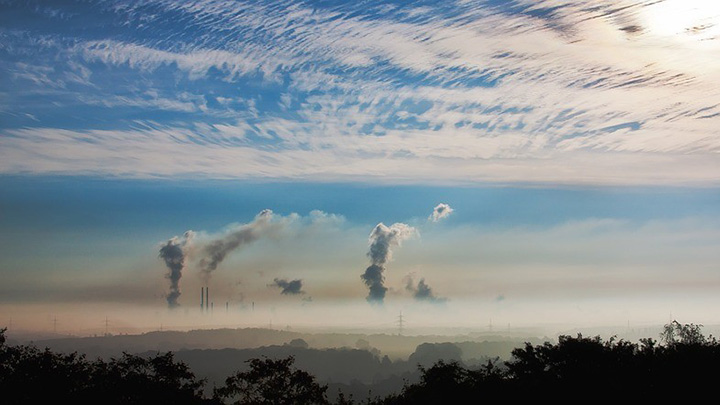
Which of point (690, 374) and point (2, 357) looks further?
point (2, 357)

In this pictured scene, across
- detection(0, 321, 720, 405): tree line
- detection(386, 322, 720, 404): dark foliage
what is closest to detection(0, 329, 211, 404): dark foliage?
detection(0, 321, 720, 405): tree line

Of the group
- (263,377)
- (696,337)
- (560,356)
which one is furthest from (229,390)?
(696,337)

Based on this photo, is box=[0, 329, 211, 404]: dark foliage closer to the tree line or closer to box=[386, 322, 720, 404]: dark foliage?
the tree line

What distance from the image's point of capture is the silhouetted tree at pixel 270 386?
76250mm

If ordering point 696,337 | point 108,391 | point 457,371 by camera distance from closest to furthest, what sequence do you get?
point 108,391
point 457,371
point 696,337

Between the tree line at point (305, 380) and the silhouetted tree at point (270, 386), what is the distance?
0.33ft

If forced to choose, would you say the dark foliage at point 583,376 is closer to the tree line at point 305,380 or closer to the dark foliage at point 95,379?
the tree line at point 305,380

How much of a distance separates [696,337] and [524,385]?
299ft

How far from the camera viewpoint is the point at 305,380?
76875 mm

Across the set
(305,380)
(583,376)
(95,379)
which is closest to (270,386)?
(305,380)

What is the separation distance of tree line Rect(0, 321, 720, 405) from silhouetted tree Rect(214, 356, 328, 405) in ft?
0.33

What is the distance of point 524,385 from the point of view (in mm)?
70750

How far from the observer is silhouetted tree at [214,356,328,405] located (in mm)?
76250

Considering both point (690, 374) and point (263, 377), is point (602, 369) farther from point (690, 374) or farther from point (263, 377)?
point (263, 377)
